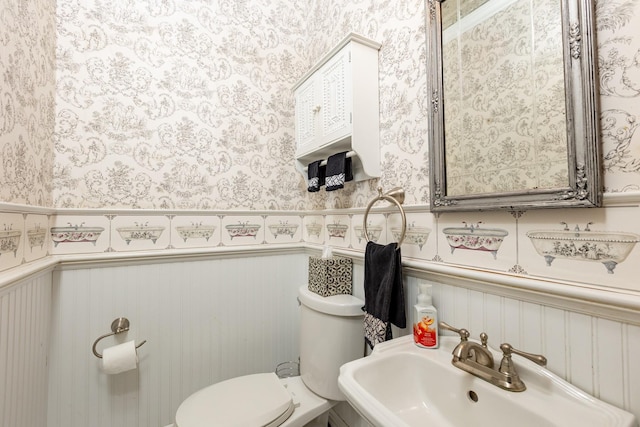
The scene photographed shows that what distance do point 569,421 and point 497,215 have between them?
446 mm

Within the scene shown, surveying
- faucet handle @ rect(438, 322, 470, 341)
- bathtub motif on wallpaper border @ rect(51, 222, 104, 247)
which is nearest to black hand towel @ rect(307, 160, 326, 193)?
faucet handle @ rect(438, 322, 470, 341)

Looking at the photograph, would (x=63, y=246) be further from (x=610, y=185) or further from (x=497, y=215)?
(x=610, y=185)

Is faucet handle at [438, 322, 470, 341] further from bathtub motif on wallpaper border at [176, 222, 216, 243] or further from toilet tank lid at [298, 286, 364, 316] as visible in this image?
bathtub motif on wallpaper border at [176, 222, 216, 243]

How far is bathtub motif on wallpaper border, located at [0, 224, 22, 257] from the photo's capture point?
743mm

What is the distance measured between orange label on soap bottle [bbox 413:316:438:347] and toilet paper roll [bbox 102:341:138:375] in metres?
1.11

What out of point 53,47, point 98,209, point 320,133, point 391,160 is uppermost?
point 53,47

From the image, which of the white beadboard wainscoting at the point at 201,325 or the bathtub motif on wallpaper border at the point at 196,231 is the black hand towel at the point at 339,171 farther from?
the bathtub motif on wallpaper border at the point at 196,231

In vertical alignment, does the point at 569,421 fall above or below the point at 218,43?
below

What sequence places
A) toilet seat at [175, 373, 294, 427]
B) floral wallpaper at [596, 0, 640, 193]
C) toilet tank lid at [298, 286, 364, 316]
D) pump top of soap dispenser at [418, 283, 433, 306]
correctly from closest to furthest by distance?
floral wallpaper at [596, 0, 640, 193], pump top of soap dispenser at [418, 283, 433, 306], toilet seat at [175, 373, 294, 427], toilet tank lid at [298, 286, 364, 316]

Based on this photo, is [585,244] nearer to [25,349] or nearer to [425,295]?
[425,295]

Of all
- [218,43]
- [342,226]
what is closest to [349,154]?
[342,226]

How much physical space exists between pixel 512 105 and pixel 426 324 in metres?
0.64

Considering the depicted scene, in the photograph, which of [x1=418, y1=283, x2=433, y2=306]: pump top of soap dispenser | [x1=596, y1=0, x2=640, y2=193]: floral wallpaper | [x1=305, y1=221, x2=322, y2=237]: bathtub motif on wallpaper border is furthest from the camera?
[x1=305, y1=221, x2=322, y2=237]: bathtub motif on wallpaper border

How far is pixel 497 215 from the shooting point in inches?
29.1
